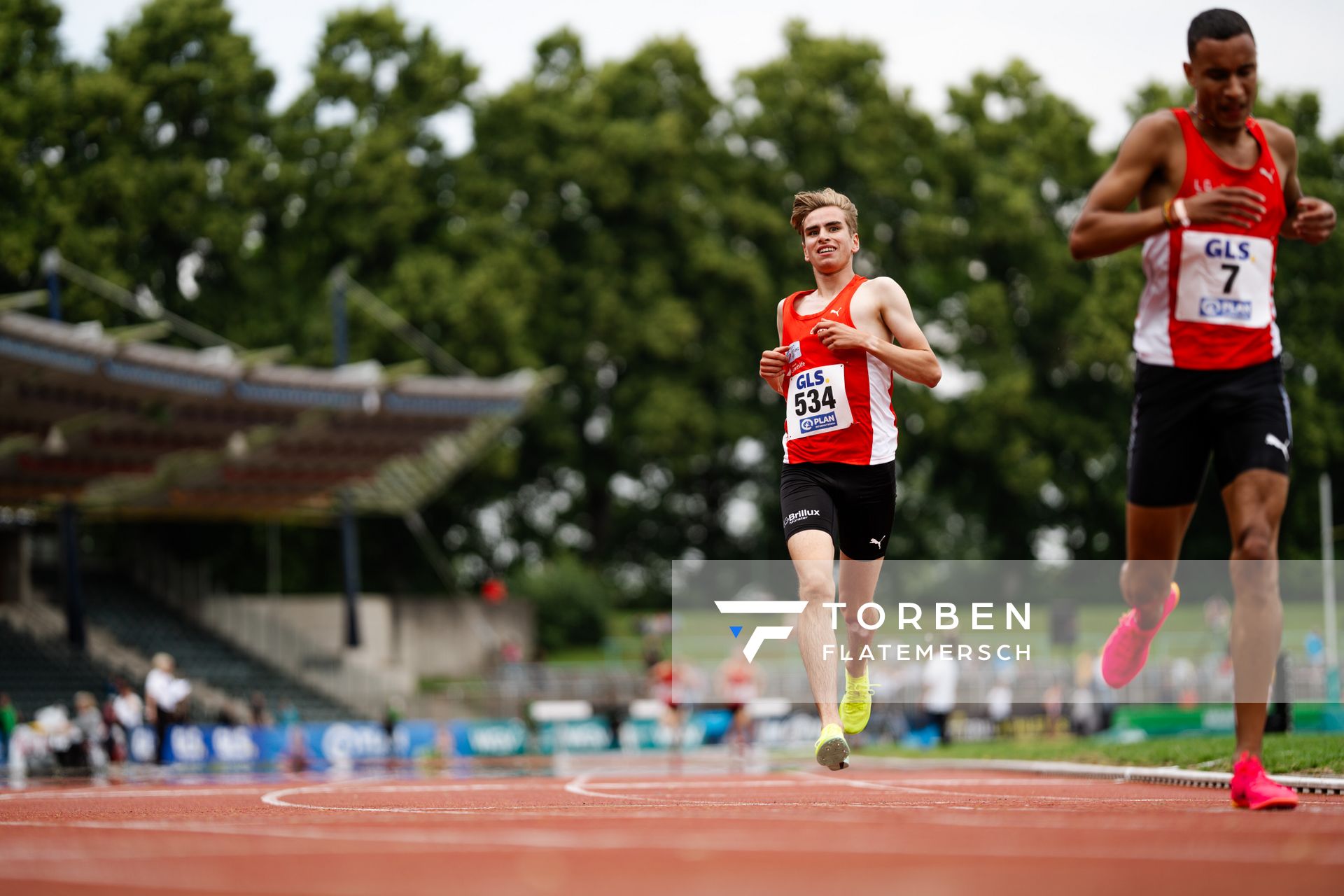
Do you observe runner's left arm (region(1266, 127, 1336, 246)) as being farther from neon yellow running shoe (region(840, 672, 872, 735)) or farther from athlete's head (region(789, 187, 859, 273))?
neon yellow running shoe (region(840, 672, 872, 735))

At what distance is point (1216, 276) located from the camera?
6.55 metres

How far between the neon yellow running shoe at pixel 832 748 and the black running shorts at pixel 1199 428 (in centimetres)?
168

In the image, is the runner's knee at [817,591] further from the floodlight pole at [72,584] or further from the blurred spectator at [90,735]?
the floodlight pole at [72,584]

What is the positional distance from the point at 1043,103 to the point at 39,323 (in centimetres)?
3270

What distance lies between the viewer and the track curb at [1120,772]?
7.73 meters

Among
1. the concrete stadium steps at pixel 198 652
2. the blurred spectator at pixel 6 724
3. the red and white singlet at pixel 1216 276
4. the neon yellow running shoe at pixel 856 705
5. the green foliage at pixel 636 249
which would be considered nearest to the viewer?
the red and white singlet at pixel 1216 276

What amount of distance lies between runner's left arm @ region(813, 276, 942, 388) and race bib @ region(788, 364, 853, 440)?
138mm

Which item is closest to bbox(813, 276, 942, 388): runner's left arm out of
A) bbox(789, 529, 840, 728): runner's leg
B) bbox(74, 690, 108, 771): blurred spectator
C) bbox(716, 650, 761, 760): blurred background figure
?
bbox(789, 529, 840, 728): runner's leg

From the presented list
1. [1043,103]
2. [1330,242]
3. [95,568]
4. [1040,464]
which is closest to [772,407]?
[1040,464]

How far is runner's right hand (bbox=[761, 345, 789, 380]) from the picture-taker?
833 cm

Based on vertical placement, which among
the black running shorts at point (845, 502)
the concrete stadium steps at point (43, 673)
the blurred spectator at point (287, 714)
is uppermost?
the black running shorts at point (845, 502)

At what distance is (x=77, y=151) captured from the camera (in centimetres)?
4325

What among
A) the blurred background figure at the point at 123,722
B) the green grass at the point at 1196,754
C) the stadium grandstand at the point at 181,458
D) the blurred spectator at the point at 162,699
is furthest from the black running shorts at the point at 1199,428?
the blurred background figure at the point at 123,722

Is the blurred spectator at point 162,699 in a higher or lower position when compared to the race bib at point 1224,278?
lower
